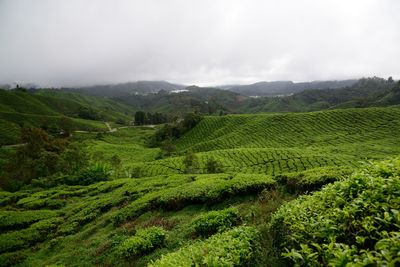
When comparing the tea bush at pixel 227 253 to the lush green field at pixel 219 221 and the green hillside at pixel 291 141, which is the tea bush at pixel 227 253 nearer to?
the lush green field at pixel 219 221

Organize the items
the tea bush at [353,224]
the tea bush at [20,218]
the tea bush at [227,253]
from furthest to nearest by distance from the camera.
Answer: the tea bush at [20,218]
the tea bush at [227,253]
the tea bush at [353,224]

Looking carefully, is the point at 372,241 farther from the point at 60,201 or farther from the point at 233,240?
the point at 60,201

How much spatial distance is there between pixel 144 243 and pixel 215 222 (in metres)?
4.25

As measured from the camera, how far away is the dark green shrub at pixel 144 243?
14.7 m

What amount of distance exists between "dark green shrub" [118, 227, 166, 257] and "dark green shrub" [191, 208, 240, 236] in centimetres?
223

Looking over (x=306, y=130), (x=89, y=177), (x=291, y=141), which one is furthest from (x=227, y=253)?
(x=306, y=130)

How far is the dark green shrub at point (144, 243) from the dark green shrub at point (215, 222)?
87.6 inches

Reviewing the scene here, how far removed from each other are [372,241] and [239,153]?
7489cm

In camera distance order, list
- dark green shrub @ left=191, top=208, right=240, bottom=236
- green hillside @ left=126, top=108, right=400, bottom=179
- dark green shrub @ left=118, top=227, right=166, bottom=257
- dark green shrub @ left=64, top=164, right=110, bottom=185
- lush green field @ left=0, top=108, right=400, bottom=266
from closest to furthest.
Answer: lush green field @ left=0, top=108, right=400, bottom=266
dark green shrub @ left=191, top=208, right=240, bottom=236
dark green shrub @ left=118, top=227, right=166, bottom=257
dark green shrub @ left=64, top=164, right=110, bottom=185
green hillside @ left=126, top=108, right=400, bottom=179

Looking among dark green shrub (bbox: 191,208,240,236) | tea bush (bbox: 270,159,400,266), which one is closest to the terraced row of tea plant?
dark green shrub (bbox: 191,208,240,236)

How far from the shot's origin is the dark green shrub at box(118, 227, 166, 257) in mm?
14664

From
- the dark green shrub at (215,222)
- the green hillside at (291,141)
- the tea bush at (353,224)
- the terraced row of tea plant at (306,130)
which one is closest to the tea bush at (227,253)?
the tea bush at (353,224)

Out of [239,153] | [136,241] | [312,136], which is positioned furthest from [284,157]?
[136,241]

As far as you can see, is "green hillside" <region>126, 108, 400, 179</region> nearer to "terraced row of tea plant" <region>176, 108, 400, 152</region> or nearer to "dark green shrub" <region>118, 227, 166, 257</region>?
"terraced row of tea plant" <region>176, 108, 400, 152</region>
